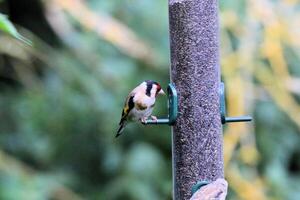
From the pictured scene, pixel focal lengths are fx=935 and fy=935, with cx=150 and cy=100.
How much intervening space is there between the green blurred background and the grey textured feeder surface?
1.60 meters

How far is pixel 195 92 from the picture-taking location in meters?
5.00

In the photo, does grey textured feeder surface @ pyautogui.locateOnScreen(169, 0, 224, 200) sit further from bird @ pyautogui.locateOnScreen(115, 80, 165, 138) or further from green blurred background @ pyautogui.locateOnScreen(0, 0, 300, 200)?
green blurred background @ pyautogui.locateOnScreen(0, 0, 300, 200)

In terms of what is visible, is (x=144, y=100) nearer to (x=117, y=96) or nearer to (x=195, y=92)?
(x=195, y=92)

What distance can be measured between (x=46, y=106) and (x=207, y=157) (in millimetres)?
3426

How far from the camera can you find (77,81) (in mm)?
7832

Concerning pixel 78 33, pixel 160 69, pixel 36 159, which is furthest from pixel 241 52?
pixel 36 159

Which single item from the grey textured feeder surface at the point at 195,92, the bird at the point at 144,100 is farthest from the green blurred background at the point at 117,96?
the bird at the point at 144,100

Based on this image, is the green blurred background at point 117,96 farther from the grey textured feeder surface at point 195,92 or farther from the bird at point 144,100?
the bird at point 144,100

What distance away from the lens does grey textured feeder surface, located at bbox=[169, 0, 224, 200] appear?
4.90 meters

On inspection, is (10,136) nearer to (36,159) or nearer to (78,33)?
(36,159)

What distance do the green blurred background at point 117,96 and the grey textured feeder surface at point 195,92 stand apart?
63.0 inches

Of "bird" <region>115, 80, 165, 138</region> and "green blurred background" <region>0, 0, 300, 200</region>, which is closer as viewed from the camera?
"bird" <region>115, 80, 165, 138</region>

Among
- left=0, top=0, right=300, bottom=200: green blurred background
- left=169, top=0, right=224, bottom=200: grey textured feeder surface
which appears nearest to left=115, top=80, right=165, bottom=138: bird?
left=169, top=0, right=224, bottom=200: grey textured feeder surface

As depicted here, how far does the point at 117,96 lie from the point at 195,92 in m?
2.82
